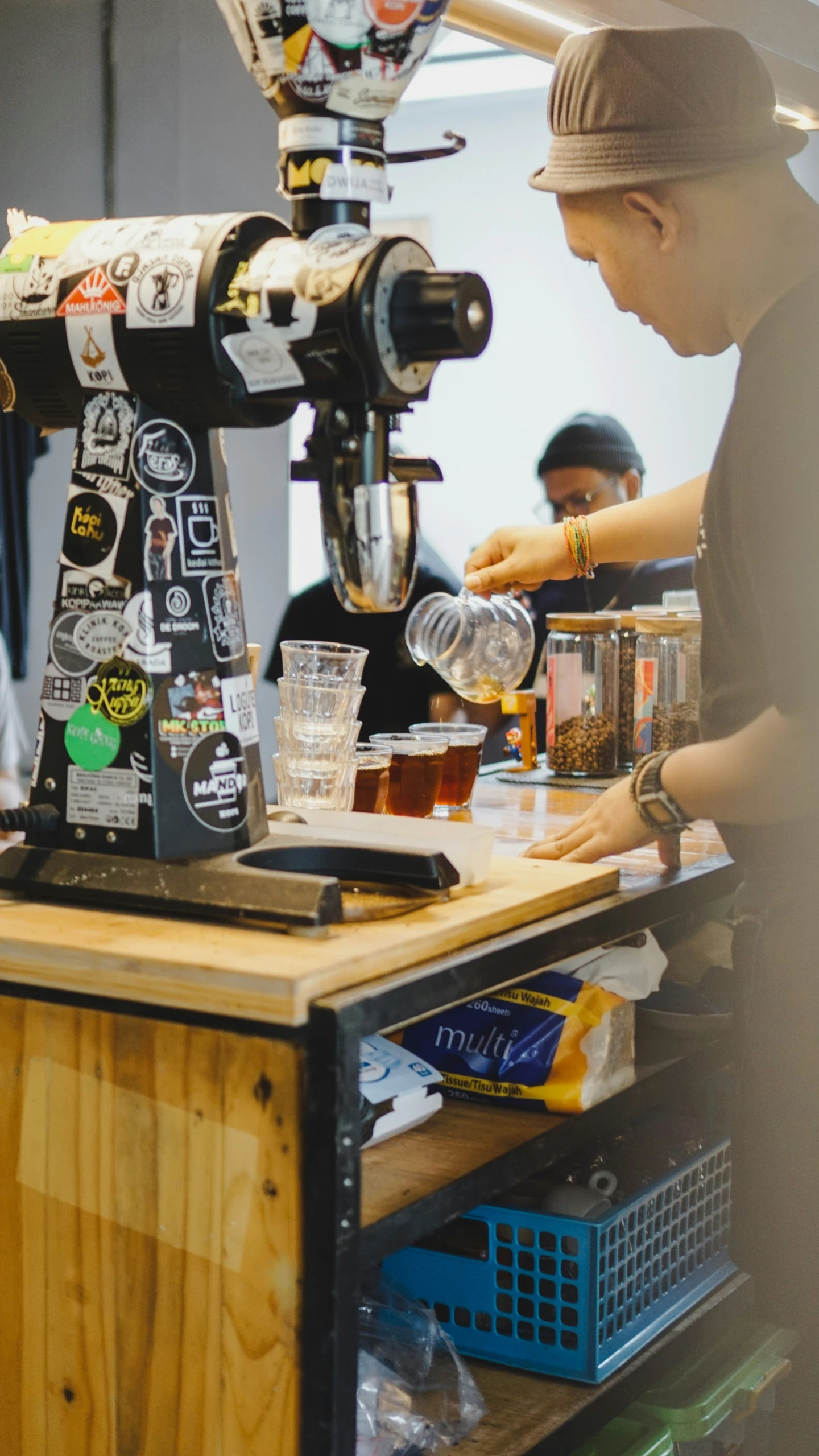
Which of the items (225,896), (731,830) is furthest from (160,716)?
(731,830)

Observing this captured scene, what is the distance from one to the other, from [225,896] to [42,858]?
176 mm

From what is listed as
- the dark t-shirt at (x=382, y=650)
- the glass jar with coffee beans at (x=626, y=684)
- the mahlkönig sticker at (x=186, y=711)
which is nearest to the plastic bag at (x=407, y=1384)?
the mahlkönig sticker at (x=186, y=711)

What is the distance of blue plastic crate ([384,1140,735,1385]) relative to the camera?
1.34m

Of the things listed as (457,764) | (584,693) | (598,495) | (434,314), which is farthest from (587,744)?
(598,495)

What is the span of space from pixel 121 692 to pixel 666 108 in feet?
2.30

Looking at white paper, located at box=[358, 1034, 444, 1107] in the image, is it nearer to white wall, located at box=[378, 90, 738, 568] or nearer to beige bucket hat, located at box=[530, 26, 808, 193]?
beige bucket hat, located at box=[530, 26, 808, 193]

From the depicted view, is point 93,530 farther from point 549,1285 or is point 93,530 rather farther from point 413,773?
point 549,1285

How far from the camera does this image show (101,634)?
107 cm

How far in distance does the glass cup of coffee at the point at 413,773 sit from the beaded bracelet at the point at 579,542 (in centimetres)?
30

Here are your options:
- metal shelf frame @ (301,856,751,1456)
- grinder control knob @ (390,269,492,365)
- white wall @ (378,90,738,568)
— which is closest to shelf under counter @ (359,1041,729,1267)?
metal shelf frame @ (301,856,751,1456)

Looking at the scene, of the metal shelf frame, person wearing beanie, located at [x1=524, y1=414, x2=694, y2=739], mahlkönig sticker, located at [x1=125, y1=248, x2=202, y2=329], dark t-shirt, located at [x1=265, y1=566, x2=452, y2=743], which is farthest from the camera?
person wearing beanie, located at [x1=524, y1=414, x2=694, y2=739]

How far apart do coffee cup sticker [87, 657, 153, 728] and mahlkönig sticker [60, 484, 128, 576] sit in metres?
0.07

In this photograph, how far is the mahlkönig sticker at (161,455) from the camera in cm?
106

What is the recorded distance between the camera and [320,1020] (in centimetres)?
89
